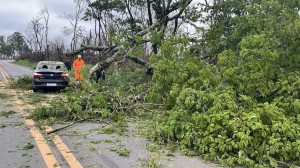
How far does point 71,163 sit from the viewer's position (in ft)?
15.9

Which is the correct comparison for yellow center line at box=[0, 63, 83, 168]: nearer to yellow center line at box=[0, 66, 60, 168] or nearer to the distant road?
yellow center line at box=[0, 66, 60, 168]

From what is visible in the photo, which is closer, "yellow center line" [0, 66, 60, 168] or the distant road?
"yellow center line" [0, 66, 60, 168]

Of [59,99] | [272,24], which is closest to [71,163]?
[59,99]

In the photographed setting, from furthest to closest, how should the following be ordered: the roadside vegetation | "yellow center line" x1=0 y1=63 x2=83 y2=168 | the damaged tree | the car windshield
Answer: the roadside vegetation, the car windshield, the damaged tree, "yellow center line" x1=0 y1=63 x2=83 y2=168

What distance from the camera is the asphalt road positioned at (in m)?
4.89

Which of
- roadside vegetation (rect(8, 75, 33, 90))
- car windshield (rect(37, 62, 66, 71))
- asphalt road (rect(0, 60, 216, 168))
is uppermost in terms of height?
car windshield (rect(37, 62, 66, 71))

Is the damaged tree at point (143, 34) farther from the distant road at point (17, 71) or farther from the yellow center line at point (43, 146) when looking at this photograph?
the distant road at point (17, 71)

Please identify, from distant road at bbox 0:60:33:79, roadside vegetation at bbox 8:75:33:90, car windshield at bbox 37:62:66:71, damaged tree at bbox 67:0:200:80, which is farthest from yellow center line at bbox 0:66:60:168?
distant road at bbox 0:60:33:79

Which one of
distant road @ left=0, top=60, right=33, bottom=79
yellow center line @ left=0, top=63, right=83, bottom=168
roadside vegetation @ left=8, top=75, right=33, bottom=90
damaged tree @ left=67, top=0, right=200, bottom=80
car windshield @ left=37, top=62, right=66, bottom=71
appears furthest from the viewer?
distant road @ left=0, top=60, right=33, bottom=79

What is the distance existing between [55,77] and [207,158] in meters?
10.9

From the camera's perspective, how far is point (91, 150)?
18.3 ft

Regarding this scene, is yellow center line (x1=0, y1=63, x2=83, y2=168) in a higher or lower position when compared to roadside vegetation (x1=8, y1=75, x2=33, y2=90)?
lower

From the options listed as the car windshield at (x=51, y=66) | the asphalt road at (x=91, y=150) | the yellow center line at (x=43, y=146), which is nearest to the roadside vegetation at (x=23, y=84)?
the car windshield at (x=51, y=66)

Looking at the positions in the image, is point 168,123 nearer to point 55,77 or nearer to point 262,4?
point 262,4
